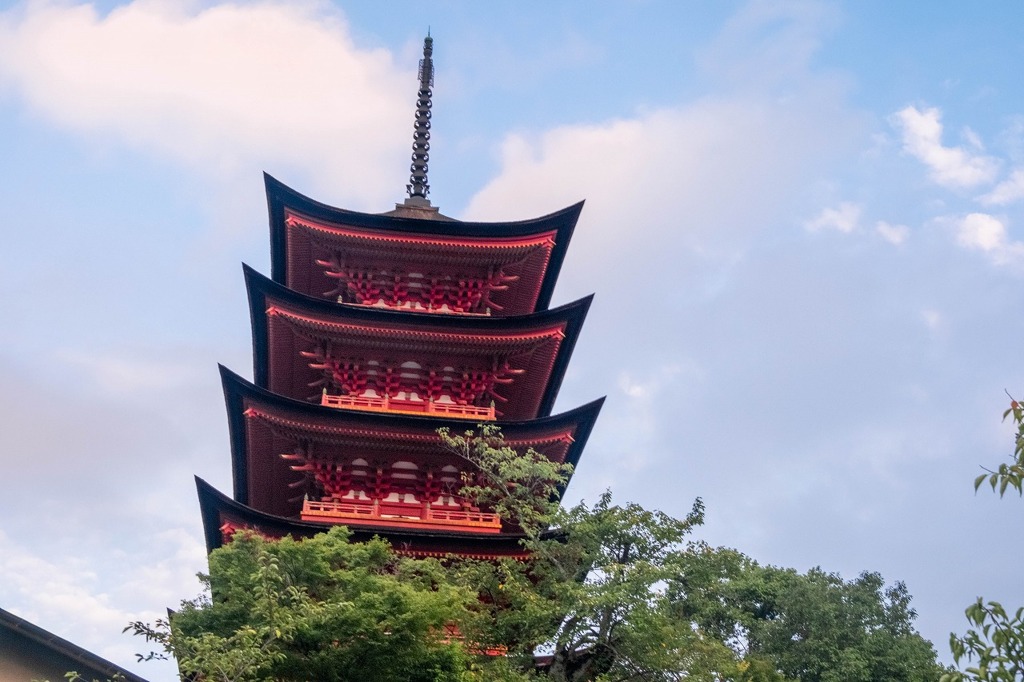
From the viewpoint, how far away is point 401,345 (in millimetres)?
26297

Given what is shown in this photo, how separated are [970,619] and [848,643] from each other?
29732mm

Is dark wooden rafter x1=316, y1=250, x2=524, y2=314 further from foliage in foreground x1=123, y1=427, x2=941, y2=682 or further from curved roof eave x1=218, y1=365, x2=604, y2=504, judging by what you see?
foliage in foreground x1=123, y1=427, x2=941, y2=682

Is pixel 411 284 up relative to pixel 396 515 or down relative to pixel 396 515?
up

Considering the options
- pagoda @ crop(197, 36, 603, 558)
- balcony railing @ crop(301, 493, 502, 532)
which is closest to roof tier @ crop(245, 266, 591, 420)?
pagoda @ crop(197, 36, 603, 558)

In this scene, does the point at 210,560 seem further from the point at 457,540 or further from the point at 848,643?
the point at 848,643

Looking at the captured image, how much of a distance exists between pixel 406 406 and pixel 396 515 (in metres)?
2.93

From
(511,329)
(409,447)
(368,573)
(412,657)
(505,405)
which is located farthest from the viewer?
(505,405)

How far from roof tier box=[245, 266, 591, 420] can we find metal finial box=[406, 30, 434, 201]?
6.30 meters

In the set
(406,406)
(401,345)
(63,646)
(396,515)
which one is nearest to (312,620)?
(63,646)

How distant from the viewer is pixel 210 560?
1856cm

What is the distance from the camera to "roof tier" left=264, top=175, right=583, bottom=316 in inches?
1085

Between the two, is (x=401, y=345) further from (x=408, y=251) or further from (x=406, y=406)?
A: (x=408, y=251)

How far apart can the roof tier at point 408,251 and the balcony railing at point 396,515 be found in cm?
583

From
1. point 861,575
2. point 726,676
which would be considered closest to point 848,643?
point 861,575
